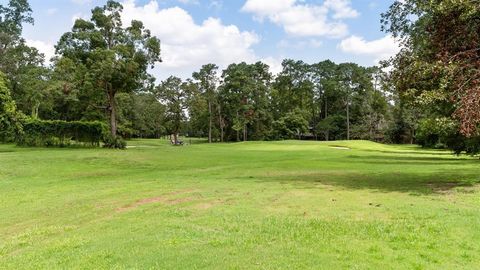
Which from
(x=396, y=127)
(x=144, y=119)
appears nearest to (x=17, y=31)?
(x=144, y=119)

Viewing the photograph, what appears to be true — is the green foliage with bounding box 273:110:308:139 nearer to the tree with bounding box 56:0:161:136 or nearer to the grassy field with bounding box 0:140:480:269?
the tree with bounding box 56:0:161:136

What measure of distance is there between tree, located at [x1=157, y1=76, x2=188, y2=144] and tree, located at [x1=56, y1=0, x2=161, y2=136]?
30799mm

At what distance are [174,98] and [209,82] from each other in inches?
433

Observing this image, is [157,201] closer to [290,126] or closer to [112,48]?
[112,48]

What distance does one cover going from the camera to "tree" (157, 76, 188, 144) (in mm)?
77312

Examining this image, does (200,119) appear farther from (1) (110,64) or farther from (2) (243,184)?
(2) (243,184)

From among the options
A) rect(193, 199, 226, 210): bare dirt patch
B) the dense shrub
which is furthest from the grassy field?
the dense shrub

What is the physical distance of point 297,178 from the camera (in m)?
19.4

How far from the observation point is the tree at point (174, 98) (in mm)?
77312

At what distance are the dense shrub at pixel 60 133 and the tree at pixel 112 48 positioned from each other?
2.51m

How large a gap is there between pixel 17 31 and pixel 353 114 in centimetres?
6764

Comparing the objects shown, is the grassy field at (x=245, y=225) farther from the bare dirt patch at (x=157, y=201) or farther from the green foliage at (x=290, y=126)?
the green foliage at (x=290, y=126)

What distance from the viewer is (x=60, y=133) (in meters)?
42.3

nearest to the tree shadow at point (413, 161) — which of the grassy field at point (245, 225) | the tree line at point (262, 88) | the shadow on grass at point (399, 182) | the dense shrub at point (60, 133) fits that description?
the tree line at point (262, 88)
